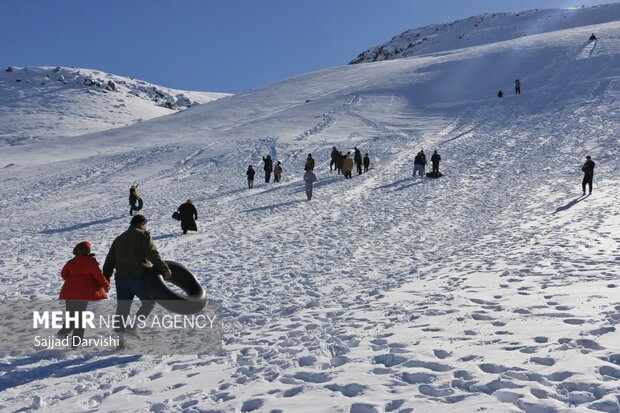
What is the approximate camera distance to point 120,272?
21.2 ft

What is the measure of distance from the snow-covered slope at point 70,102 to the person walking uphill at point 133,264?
5900cm

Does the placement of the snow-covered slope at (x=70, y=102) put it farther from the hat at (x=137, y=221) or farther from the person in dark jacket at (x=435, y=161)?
the hat at (x=137, y=221)

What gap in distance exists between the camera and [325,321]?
7.32 metres

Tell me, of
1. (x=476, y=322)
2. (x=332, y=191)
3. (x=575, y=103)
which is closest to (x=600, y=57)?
(x=575, y=103)

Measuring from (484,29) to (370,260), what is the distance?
9275 cm

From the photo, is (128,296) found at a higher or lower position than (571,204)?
lower

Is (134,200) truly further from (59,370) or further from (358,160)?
(59,370)

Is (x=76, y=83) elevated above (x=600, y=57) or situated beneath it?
elevated above

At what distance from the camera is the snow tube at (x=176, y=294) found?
655 centimetres

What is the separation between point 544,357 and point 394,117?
1436 inches

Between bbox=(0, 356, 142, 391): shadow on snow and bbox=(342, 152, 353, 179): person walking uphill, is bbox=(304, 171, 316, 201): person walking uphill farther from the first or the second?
bbox=(0, 356, 142, 391): shadow on snow

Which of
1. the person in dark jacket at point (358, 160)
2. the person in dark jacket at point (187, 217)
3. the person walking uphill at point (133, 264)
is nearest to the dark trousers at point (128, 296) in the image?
the person walking uphill at point (133, 264)

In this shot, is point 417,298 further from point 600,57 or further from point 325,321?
point 600,57

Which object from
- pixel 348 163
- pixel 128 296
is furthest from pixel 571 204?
Result: pixel 128 296
